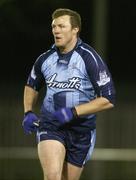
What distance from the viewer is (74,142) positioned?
752 cm

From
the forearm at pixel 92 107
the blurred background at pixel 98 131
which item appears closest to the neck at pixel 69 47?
the forearm at pixel 92 107

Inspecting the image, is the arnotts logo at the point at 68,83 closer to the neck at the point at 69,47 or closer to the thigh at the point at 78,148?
the neck at the point at 69,47

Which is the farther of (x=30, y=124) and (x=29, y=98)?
(x=29, y=98)

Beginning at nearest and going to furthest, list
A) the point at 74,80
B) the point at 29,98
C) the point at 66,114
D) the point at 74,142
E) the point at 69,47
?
1. the point at 66,114
2. the point at 74,80
3. the point at 69,47
4. the point at 74,142
5. the point at 29,98

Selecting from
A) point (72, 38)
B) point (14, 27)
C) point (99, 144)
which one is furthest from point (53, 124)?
point (14, 27)

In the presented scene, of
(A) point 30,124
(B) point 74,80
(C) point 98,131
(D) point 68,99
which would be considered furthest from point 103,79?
(C) point 98,131

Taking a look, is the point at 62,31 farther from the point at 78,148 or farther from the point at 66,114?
the point at 78,148

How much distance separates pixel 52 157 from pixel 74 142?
34 cm

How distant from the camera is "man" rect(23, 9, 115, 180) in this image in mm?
7234

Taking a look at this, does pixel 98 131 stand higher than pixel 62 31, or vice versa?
pixel 62 31

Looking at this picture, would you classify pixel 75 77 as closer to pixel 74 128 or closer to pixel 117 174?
pixel 74 128

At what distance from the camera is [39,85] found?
25.4 ft

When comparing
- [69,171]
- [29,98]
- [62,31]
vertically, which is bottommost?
[69,171]

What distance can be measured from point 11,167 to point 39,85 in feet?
13.8
